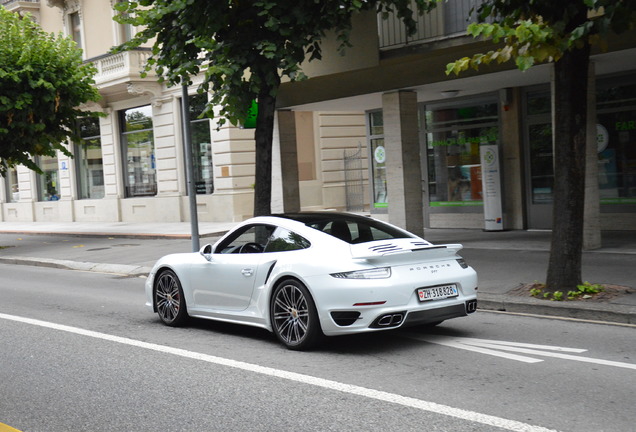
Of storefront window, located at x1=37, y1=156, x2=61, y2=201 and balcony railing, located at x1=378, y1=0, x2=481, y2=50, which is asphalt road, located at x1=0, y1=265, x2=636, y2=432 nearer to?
balcony railing, located at x1=378, y1=0, x2=481, y2=50

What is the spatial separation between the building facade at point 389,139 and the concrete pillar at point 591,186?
3 centimetres

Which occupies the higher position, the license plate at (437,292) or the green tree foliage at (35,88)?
the green tree foliage at (35,88)

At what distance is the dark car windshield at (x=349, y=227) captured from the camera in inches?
298

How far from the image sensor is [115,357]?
7473 mm

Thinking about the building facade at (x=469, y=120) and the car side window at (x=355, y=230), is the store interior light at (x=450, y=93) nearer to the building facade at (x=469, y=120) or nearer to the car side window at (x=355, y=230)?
the building facade at (x=469, y=120)

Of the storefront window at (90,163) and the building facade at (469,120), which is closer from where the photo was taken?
the building facade at (469,120)

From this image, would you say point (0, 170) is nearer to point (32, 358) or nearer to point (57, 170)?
point (57, 170)

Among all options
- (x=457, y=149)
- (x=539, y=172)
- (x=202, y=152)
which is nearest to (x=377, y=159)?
(x=457, y=149)

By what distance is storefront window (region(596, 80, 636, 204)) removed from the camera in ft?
52.7

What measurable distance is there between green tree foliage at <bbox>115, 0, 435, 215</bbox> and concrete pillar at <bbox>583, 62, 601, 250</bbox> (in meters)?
3.34

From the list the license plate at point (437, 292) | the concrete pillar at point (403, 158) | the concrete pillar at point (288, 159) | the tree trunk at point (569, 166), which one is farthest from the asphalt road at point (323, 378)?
the concrete pillar at point (288, 159)

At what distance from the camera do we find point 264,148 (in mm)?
13469

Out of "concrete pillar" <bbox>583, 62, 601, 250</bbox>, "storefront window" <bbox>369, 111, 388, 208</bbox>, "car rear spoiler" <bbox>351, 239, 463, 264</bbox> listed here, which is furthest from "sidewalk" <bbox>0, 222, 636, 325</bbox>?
"car rear spoiler" <bbox>351, 239, 463, 264</bbox>

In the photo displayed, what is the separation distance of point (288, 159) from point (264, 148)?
5430 mm
